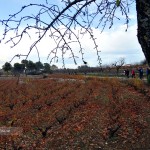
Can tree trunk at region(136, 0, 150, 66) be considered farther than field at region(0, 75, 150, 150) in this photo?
No

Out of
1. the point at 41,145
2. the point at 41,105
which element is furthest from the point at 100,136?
A: the point at 41,105

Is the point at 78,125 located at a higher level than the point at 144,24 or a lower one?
lower

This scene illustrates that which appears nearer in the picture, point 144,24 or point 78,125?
point 144,24

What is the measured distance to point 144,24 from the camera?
3.83m

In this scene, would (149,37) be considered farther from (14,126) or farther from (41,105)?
(41,105)

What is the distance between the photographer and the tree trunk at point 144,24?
381 centimetres

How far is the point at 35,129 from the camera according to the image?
1588 centimetres

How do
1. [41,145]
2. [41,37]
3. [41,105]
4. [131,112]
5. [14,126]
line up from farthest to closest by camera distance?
[41,105] → [131,112] → [14,126] → [41,145] → [41,37]

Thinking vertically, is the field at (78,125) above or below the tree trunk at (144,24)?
below

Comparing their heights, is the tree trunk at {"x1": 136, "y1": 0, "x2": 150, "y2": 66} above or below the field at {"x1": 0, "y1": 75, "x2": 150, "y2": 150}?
above

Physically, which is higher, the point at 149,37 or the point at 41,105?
the point at 149,37

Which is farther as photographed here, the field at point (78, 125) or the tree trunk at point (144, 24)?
the field at point (78, 125)

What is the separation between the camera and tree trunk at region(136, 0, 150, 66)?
150 inches

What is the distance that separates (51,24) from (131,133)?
35.5 ft
